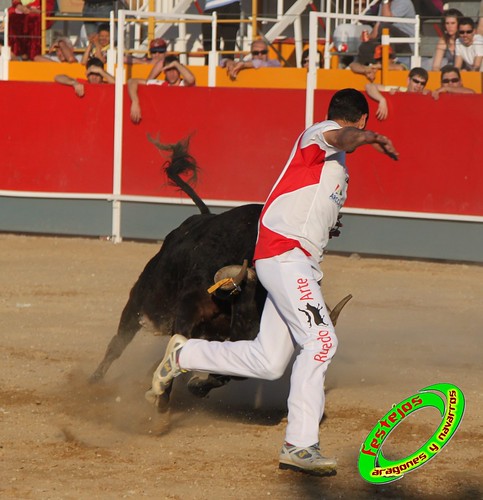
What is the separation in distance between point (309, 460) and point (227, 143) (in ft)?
23.7

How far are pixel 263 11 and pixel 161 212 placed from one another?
4502 millimetres

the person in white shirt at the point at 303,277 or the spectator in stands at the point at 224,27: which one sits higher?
the spectator in stands at the point at 224,27

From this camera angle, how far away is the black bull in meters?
4.93

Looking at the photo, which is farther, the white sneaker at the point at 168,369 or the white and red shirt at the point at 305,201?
the white sneaker at the point at 168,369

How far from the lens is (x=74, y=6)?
15.9m

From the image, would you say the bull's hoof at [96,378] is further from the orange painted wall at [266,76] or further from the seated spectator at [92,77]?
the seated spectator at [92,77]

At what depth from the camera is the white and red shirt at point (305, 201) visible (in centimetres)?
439

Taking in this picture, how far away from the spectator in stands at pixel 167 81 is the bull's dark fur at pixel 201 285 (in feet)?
19.1

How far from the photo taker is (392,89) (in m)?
10.5

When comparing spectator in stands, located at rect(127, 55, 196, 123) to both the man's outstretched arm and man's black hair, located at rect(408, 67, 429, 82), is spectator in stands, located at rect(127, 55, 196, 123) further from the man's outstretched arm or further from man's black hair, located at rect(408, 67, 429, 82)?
the man's outstretched arm

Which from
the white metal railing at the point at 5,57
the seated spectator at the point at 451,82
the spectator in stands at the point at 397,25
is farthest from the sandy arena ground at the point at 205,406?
the white metal railing at the point at 5,57

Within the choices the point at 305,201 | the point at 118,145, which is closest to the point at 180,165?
the point at 305,201

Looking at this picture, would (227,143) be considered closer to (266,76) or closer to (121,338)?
(266,76)

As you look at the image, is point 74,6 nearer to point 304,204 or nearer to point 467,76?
point 467,76
